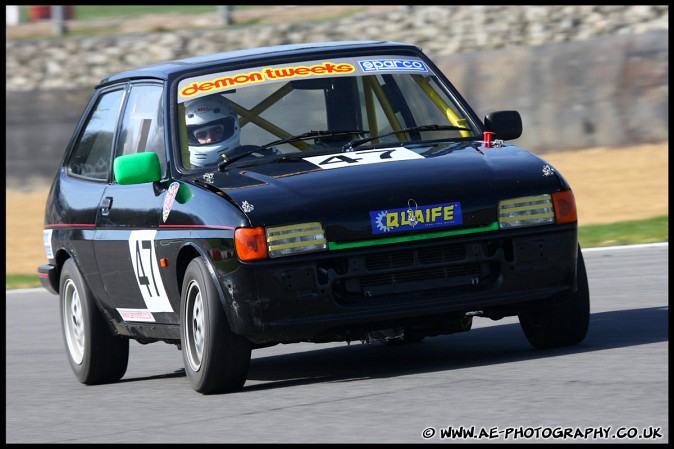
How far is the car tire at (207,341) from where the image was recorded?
6.90 meters

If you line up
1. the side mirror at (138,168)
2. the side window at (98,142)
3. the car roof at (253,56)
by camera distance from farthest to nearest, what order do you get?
the side window at (98,142), the car roof at (253,56), the side mirror at (138,168)

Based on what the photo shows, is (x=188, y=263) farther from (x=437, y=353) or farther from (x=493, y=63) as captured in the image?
(x=493, y=63)

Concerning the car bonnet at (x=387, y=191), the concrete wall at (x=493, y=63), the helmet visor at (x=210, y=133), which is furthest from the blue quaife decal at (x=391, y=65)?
the concrete wall at (x=493, y=63)

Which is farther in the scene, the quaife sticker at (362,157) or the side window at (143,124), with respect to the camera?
the side window at (143,124)

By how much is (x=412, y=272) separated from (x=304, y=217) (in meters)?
0.57

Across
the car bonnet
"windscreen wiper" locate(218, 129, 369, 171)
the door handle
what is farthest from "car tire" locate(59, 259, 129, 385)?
the car bonnet

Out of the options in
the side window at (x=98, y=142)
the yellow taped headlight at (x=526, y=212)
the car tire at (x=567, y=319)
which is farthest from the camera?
the side window at (x=98, y=142)

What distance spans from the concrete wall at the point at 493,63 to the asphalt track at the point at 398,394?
10.6 m

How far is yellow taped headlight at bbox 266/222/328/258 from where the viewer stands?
677 cm

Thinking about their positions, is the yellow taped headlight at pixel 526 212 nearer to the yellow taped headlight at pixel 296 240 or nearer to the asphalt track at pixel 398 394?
the asphalt track at pixel 398 394

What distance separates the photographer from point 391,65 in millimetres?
8273

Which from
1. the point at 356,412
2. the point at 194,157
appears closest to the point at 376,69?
the point at 194,157

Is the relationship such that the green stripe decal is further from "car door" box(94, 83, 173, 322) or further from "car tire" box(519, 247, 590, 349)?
"car door" box(94, 83, 173, 322)

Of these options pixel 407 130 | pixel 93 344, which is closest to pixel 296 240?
pixel 407 130
